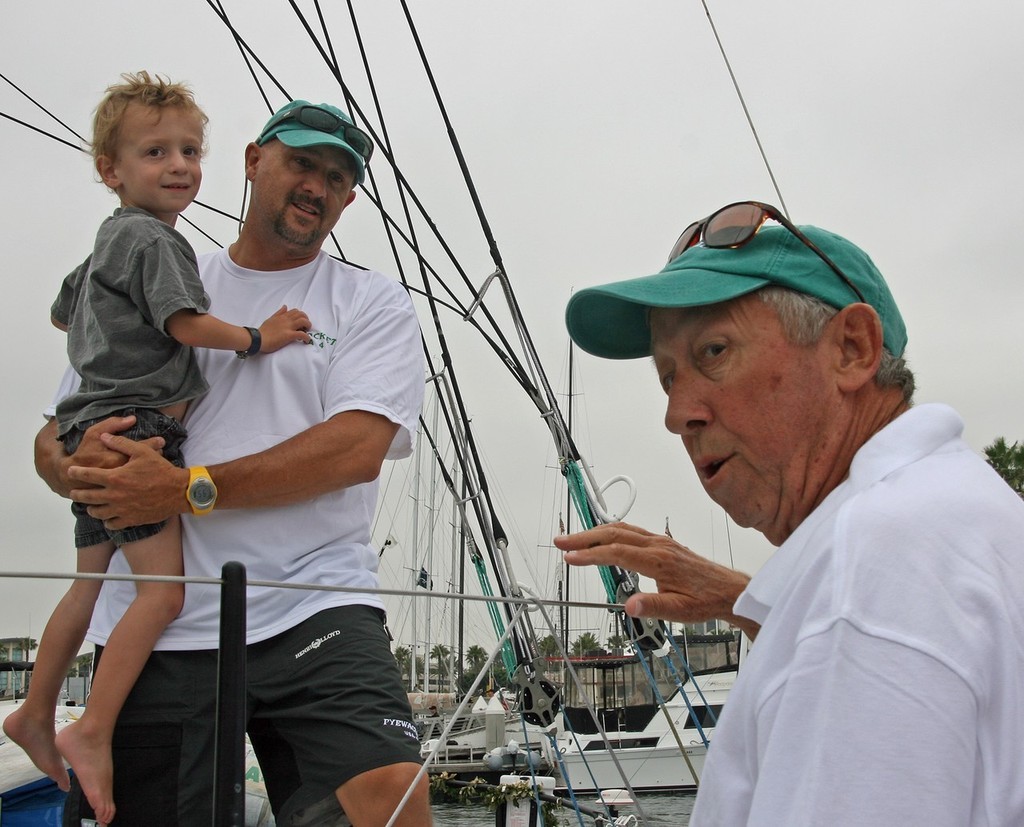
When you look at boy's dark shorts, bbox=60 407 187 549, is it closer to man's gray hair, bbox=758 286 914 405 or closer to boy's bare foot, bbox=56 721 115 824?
boy's bare foot, bbox=56 721 115 824

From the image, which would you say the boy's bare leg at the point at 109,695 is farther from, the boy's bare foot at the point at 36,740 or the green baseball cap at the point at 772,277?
the green baseball cap at the point at 772,277

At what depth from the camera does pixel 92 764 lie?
78.7 inches

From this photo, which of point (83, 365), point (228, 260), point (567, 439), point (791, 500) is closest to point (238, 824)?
point (791, 500)

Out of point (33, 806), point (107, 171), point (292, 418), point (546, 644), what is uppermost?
point (107, 171)

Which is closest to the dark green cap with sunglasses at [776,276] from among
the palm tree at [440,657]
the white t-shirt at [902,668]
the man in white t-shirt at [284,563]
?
the white t-shirt at [902,668]

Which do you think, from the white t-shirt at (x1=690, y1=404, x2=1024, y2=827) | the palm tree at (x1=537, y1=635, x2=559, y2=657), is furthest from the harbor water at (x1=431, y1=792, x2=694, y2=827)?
the white t-shirt at (x1=690, y1=404, x2=1024, y2=827)

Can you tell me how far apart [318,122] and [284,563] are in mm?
1015

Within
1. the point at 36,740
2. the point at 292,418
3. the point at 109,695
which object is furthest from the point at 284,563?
the point at 36,740

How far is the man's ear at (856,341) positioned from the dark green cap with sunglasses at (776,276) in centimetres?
3

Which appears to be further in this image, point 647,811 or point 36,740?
point 647,811

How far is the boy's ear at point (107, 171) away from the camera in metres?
2.51

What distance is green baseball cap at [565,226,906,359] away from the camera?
52.4 inches

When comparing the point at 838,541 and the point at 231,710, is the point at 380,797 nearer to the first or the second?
the point at 231,710

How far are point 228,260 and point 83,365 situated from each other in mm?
468
